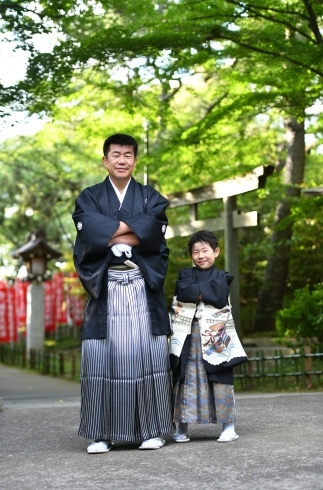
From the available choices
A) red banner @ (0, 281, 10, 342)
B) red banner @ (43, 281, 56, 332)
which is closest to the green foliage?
red banner @ (0, 281, 10, 342)

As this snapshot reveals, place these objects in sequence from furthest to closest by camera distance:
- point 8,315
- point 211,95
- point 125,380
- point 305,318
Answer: point 8,315 → point 211,95 → point 305,318 → point 125,380

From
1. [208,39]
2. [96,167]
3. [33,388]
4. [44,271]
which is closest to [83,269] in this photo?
[208,39]

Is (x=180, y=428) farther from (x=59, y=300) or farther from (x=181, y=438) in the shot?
(x=59, y=300)

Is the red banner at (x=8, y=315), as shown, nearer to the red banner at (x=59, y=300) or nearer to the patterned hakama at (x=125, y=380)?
Answer: the red banner at (x=59, y=300)

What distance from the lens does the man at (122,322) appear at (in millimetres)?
5273

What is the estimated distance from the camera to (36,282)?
74.8 ft

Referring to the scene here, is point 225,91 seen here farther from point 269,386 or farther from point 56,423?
point 56,423

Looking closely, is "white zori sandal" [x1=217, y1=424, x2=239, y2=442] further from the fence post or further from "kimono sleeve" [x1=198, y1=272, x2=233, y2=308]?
the fence post

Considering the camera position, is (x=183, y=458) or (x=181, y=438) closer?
(x=183, y=458)

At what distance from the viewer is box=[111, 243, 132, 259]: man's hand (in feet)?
17.7

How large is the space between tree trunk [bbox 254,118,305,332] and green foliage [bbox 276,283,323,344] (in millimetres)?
4334

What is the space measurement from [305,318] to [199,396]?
8.37 metres

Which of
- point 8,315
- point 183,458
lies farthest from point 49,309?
point 183,458

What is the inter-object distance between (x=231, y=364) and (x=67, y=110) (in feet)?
46.1
